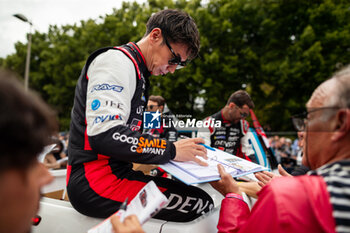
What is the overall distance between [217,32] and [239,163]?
13.6 m

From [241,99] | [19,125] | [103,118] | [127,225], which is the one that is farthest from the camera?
[241,99]

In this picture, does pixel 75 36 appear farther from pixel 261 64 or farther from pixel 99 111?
pixel 99 111

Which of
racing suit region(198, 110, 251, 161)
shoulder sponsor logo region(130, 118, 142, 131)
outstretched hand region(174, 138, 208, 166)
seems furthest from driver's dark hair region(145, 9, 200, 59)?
racing suit region(198, 110, 251, 161)

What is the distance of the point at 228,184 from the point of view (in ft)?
4.41

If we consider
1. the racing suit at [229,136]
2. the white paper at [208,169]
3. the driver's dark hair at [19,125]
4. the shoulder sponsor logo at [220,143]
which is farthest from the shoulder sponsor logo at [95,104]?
the shoulder sponsor logo at [220,143]

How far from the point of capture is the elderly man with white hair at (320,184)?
0.76 meters

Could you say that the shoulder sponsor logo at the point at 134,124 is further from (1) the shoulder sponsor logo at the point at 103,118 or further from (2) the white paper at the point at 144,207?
(2) the white paper at the point at 144,207

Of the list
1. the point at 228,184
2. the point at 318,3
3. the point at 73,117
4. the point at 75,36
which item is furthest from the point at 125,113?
the point at 75,36

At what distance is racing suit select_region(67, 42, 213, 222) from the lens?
1.25 m

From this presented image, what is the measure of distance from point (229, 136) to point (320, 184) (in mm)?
3733

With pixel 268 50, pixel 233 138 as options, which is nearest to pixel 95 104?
pixel 233 138

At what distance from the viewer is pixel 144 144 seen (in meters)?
1.29

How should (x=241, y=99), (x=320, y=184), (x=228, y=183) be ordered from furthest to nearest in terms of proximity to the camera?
1. (x=241, y=99)
2. (x=228, y=183)
3. (x=320, y=184)

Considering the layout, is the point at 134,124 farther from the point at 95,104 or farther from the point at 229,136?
the point at 229,136
